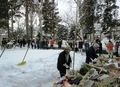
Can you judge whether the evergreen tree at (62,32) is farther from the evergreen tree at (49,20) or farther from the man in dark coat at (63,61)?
the man in dark coat at (63,61)

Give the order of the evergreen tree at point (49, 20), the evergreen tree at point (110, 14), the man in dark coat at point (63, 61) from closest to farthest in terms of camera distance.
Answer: the man in dark coat at point (63, 61) → the evergreen tree at point (110, 14) → the evergreen tree at point (49, 20)

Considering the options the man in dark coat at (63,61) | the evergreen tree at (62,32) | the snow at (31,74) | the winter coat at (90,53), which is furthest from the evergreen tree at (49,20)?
the man in dark coat at (63,61)

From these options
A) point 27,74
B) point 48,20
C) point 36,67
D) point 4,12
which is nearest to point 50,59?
point 36,67

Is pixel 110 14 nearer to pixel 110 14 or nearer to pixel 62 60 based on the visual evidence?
pixel 110 14

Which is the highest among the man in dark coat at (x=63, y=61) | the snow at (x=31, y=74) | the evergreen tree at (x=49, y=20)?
the evergreen tree at (x=49, y=20)

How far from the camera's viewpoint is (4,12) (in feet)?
99.8

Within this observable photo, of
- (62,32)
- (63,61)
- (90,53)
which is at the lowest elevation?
(62,32)

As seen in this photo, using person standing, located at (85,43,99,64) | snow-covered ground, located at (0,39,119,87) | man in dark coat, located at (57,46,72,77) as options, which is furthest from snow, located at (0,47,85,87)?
person standing, located at (85,43,99,64)

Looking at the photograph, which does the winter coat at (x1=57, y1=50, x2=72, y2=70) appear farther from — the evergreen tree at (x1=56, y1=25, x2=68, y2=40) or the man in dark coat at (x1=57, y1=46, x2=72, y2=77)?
the evergreen tree at (x1=56, y1=25, x2=68, y2=40)

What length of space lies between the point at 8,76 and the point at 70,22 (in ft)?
147

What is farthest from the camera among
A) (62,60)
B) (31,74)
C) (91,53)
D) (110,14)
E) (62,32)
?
(62,32)

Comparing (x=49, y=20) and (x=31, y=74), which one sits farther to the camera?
(x=49, y=20)

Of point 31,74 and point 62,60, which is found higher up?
point 62,60

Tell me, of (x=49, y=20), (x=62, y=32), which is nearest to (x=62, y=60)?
(x=49, y=20)
